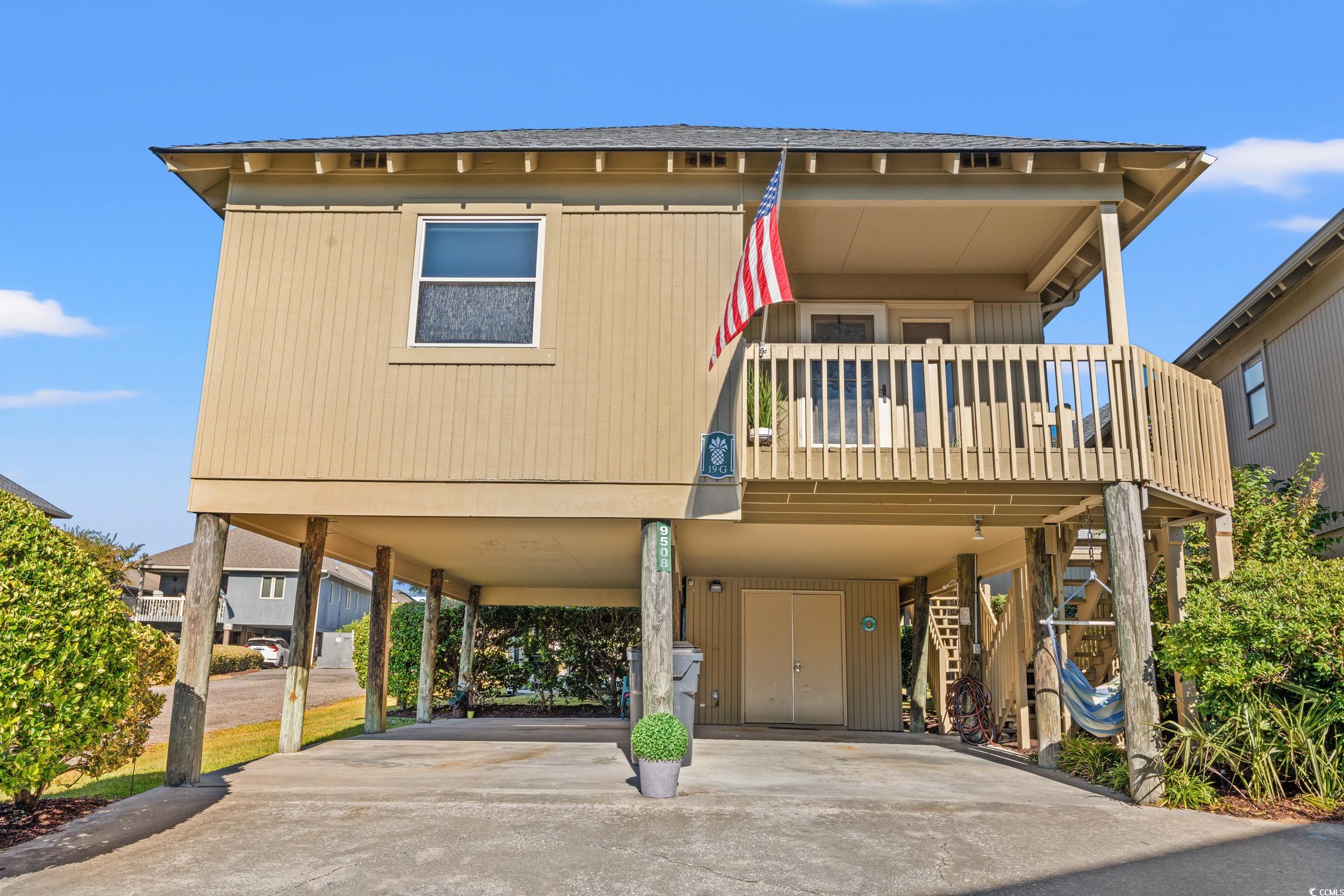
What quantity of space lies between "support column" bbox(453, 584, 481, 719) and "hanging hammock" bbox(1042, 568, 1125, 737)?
10022 millimetres

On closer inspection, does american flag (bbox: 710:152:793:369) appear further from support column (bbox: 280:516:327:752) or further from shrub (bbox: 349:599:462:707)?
shrub (bbox: 349:599:462:707)

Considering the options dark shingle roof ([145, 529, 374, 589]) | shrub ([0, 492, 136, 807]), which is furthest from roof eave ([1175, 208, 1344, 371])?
dark shingle roof ([145, 529, 374, 589])

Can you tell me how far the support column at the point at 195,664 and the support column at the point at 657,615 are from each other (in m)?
3.45

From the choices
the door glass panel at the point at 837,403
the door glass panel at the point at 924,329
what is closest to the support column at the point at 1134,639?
the door glass panel at the point at 837,403

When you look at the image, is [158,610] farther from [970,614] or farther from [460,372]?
[970,614]

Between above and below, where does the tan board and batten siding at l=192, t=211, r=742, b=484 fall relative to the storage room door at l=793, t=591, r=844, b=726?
above

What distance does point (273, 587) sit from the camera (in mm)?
39094

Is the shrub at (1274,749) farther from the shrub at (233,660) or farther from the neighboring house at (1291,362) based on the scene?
the shrub at (233,660)

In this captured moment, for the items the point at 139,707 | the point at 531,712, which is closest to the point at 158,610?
the point at 531,712

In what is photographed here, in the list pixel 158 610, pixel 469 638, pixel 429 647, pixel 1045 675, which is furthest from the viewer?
pixel 158 610

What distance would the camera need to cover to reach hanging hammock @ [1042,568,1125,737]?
293 inches

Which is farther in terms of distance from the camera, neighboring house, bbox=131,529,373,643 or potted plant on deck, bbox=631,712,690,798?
neighboring house, bbox=131,529,373,643

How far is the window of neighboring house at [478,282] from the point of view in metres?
7.92

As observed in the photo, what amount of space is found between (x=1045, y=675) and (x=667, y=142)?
6523 mm
